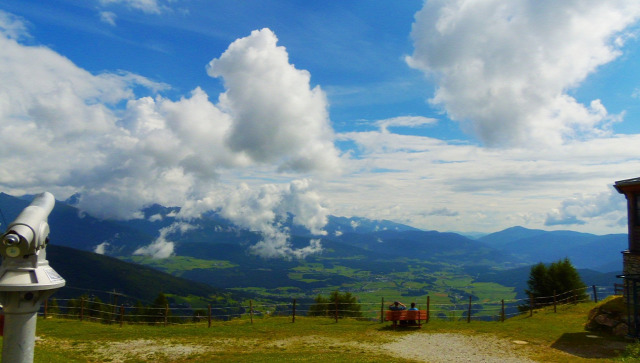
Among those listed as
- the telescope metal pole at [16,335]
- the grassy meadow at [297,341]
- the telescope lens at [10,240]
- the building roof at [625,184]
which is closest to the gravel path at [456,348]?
the grassy meadow at [297,341]

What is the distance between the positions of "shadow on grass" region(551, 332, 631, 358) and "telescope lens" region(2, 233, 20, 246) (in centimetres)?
2379

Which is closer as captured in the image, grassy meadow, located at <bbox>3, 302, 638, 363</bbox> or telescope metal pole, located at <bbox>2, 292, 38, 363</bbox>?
telescope metal pole, located at <bbox>2, 292, 38, 363</bbox>

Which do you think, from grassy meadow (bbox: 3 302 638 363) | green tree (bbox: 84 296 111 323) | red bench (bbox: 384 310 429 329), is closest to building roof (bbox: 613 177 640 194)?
grassy meadow (bbox: 3 302 638 363)

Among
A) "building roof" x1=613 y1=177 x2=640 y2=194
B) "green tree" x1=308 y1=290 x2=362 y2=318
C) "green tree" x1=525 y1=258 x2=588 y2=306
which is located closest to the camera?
"building roof" x1=613 y1=177 x2=640 y2=194

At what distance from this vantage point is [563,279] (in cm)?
5444

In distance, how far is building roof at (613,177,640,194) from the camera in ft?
85.8

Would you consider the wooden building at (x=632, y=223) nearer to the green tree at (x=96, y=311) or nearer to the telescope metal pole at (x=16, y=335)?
the telescope metal pole at (x=16, y=335)

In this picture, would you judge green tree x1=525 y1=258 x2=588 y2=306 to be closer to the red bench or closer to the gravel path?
the red bench

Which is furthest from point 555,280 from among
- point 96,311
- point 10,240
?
point 10,240

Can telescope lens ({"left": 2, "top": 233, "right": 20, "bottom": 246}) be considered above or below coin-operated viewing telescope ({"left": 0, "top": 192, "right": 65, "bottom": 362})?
above

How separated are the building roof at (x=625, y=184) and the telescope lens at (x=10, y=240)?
34.7m

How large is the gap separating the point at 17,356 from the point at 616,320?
2984 cm

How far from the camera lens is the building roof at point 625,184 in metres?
26.1

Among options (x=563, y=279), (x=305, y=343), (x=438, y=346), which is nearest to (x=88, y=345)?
(x=305, y=343)
